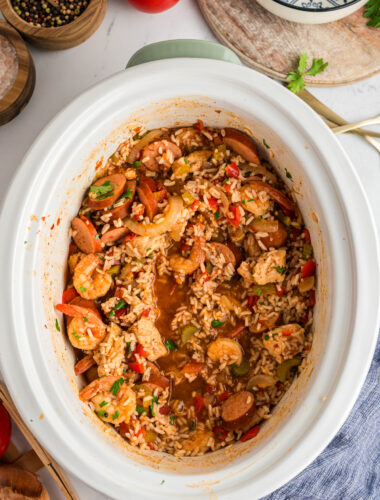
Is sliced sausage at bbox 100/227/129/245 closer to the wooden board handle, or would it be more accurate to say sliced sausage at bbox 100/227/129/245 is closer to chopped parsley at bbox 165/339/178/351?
chopped parsley at bbox 165/339/178/351

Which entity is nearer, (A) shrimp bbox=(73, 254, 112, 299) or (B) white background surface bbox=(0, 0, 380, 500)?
(A) shrimp bbox=(73, 254, 112, 299)

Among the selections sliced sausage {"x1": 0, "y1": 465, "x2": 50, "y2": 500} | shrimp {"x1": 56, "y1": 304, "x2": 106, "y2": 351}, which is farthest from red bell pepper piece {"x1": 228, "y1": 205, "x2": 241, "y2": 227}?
sliced sausage {"x1": 0, "y1": 465, "x2": 50, "y2": 500}

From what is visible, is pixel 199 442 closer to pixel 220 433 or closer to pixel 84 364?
pixel 220 433

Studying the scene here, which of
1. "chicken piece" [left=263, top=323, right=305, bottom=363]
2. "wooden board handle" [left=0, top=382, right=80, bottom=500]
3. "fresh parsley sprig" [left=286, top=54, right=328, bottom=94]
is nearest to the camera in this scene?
"chicken piece" [left=263, top=323, right=305, bottom=363]

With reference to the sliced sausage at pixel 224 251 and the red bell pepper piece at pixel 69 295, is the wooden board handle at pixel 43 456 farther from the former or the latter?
the sliced sausage at pixel 224 251

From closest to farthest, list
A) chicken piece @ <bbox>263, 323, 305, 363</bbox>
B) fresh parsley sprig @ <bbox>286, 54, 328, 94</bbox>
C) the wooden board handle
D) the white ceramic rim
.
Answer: the white ceramic rim < chicken piece @ <bbox>263, 323, 305, 363</bbox> < the wooden board handle < fresh parsley sprig @ <bbox>286, 54, 328, 94</bbox>

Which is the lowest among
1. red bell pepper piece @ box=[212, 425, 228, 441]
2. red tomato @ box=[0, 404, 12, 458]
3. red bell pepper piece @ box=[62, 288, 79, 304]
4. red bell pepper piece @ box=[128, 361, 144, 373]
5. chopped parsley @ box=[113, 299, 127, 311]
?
red tomato @ box=[0, 404, 12, 458]

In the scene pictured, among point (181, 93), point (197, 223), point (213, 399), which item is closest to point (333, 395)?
point (213, 399)
